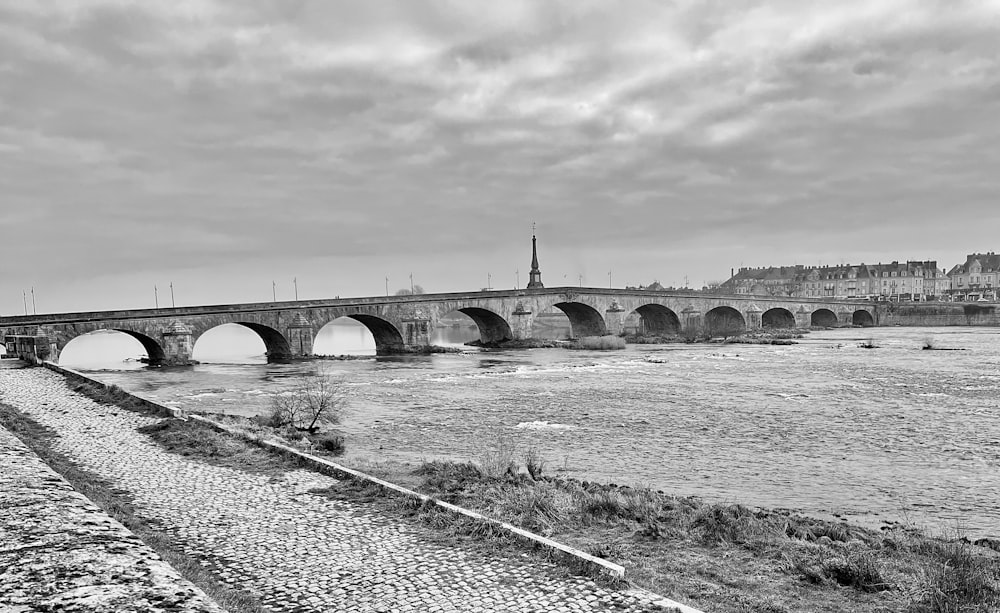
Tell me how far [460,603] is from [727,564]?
10.9 ft

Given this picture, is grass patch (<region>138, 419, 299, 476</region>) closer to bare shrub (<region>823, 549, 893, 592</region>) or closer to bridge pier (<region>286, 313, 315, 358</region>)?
bare shrub (<region>823, 549, 893, 592</region>)

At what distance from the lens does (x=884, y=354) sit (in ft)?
138

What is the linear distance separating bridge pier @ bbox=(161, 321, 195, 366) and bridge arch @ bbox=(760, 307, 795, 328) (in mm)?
68143

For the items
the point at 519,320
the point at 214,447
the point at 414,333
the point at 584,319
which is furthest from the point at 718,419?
the point at 584,319

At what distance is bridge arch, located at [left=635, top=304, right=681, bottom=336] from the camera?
233ft

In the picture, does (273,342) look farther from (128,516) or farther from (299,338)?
(128,516)

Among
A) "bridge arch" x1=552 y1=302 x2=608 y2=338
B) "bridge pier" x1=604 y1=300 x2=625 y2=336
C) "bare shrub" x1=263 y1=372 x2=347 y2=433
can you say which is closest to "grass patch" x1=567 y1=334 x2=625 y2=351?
"bridge arch" x1=552 y1=302 x2=608 y2=338

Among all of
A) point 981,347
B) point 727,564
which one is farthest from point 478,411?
point 981,347

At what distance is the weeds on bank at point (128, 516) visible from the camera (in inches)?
249

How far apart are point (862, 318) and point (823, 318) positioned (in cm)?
516

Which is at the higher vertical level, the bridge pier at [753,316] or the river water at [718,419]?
the bridge pier at [753,316]

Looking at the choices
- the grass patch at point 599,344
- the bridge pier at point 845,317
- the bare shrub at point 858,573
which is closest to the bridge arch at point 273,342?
the grass patch at point 599,344

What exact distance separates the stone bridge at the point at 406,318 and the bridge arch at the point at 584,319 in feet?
0.36

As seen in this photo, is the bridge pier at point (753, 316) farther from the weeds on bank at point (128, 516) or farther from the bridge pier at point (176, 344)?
the weeds on bank at point (128, 516)
